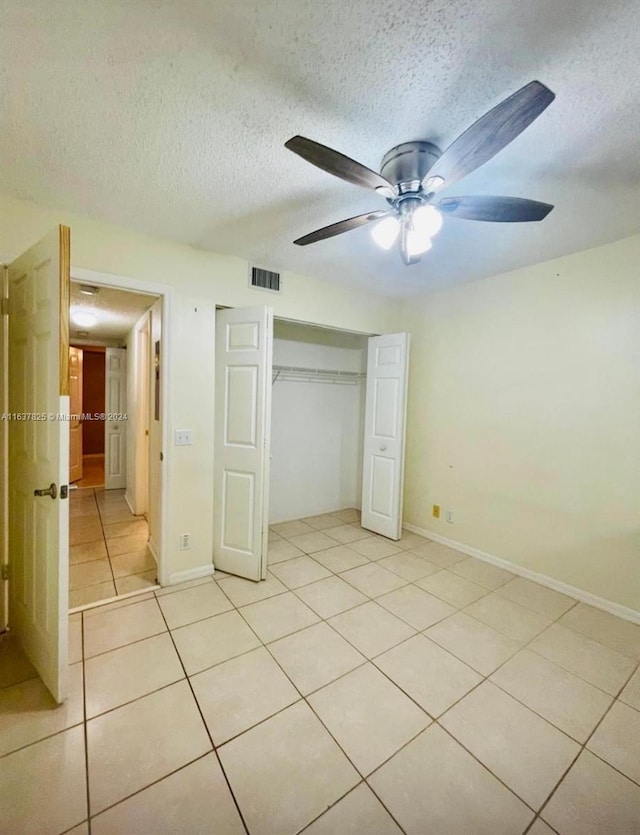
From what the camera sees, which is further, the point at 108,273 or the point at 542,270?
the point at 542,270

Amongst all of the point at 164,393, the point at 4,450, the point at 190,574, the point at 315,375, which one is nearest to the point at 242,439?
the point at 164,393

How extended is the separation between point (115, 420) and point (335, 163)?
4964 millimetres

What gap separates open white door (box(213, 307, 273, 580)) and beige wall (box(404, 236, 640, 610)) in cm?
187

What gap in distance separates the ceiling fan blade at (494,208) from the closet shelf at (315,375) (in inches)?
99.2

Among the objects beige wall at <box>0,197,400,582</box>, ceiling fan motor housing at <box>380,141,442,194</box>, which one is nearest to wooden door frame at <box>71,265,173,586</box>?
beige wall at <box>0,197,400,582</box>

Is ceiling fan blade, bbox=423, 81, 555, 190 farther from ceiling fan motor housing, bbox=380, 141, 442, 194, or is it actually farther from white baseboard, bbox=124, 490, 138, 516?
white baseboard, bbox=124, 490, 138, 516

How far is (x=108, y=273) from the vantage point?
219cm

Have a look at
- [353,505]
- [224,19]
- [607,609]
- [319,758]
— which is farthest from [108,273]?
[607,609]

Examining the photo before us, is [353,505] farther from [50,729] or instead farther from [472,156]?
[472,156]

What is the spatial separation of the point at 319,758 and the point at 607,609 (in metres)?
2.27

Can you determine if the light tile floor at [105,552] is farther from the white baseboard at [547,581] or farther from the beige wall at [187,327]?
the white baseboard at [547,581]

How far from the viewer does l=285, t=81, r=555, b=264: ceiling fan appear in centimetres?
103

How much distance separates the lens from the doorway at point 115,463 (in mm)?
2626

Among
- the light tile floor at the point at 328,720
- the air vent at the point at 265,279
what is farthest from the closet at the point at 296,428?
the light tile floor at the point at 328,720
